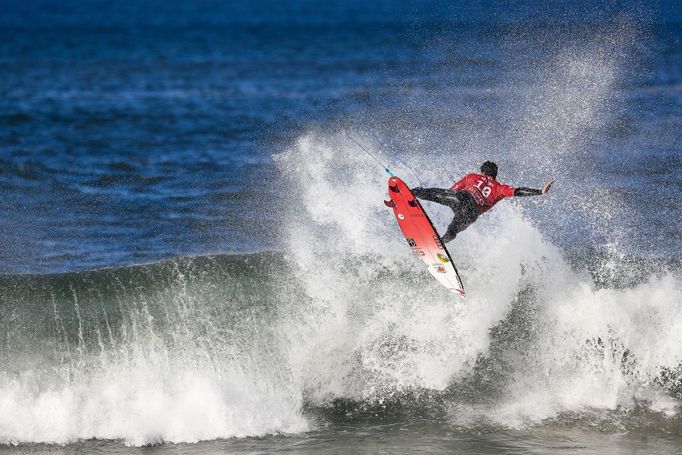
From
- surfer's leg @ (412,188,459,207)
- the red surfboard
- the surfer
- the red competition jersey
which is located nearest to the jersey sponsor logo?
the red surfboard

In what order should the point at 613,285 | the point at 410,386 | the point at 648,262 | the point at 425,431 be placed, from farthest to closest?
the point at 648,262 < the point at 613,285 < the point at 410,386 < the point at 425,431

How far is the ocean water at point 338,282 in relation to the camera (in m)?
12.9

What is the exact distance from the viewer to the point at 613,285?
15.2 meters

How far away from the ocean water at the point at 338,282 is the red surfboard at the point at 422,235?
730 millimetres

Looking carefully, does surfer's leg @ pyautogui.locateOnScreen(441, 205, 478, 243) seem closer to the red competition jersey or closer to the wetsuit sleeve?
the red competition jersey

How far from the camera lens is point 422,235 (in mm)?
13773

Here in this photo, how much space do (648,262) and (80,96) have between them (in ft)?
99.8

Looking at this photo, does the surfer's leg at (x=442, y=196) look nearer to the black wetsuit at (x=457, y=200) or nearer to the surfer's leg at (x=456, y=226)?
the black wetsuit at (x=457, y=200)

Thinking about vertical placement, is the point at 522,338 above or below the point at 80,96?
below

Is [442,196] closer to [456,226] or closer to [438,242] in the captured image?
[456,226]

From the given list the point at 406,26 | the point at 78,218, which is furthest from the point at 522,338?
the point at 406,26

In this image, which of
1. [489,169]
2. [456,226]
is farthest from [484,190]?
[456,226]

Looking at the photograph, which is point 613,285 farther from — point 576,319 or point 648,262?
point 648,262

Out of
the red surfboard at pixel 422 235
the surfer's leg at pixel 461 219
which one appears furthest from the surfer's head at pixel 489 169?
the red surfboard at pixel 422 235
